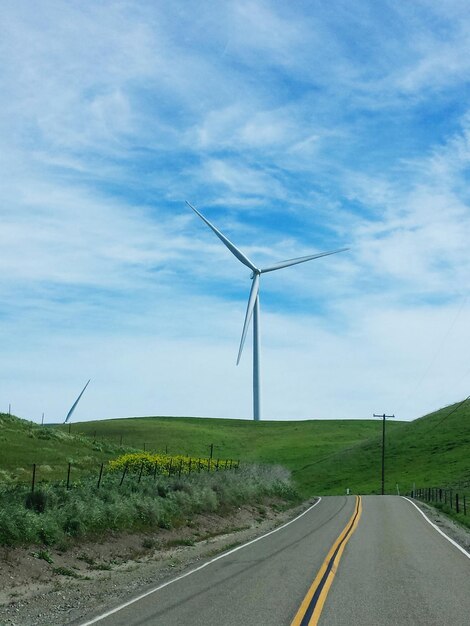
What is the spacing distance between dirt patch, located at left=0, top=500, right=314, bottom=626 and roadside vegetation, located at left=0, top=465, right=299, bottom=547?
429mm

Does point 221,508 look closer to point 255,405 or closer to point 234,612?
point 234,612

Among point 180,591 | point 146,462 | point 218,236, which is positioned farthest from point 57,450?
point 180,591

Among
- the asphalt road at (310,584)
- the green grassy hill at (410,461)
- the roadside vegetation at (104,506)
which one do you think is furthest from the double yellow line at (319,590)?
the green grassy hill at (410,461)

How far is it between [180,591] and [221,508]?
19411 millimetres

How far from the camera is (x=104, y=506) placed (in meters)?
22.4

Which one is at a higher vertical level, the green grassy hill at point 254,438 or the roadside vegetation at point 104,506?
the green grassy hill at point 254,438

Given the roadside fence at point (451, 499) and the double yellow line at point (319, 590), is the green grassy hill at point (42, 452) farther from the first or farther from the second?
the double yellow line at point (319, 590)

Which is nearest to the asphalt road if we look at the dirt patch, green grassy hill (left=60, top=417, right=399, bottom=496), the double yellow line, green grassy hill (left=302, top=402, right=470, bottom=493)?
the double yellow line

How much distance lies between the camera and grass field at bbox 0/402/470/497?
227ft

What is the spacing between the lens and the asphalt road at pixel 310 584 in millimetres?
11836

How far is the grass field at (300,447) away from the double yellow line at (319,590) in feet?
112

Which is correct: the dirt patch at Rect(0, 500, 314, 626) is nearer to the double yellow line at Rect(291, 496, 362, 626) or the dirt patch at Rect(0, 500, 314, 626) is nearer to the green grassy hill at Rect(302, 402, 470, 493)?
the double yellow line at Rect(291, 496, 362, 626)

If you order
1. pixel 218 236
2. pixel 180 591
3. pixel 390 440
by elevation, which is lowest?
pixel 180 591

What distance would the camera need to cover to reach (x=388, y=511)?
143ft
